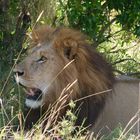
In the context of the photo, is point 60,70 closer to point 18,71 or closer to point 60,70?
point 60,70

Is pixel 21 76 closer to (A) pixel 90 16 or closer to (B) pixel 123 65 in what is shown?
(A) pixel 90 16

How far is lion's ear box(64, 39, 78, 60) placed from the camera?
4.04 metres

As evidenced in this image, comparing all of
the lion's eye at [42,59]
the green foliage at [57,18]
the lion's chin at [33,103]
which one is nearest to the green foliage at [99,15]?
the green foliage at [57,18]

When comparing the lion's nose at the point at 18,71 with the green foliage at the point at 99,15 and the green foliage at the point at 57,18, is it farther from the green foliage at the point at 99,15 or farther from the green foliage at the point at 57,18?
the green foliage at the point at 99,15

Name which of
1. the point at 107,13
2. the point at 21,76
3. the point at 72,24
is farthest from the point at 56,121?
the point at 107,13

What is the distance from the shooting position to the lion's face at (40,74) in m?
3.98

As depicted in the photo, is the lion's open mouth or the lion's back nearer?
the lion's open mouth

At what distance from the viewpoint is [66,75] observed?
4035 mm

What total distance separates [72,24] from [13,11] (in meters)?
0.62

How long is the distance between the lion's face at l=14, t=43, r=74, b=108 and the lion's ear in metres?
0.07

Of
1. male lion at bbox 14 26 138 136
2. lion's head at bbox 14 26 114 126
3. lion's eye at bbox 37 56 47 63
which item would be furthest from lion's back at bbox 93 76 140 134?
lion's eye at bbox 37 56 47 63

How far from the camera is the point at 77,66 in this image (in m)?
4.08

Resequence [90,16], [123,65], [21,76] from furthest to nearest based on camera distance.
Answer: [123,65] → [90,16] → [21,76]

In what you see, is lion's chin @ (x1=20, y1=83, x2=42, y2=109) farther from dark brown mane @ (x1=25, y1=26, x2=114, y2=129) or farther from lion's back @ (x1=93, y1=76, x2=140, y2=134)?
lion's back @ (x1=93, y1=76, x2=140, y2=134)
